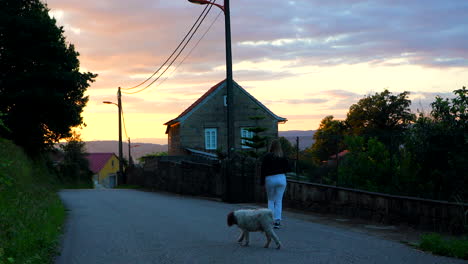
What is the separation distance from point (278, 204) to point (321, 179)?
5749mm

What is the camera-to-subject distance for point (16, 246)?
28.3 ft

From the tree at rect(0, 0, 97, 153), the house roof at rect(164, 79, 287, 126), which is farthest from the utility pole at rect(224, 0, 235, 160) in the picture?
the house roof at rect(164, 79, 287, 126)

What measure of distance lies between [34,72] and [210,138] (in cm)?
2112

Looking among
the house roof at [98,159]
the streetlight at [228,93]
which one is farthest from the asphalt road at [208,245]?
the house roof at [98,159]

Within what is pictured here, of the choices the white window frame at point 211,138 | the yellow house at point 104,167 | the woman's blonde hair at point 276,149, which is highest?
the white window frame at point 211,138

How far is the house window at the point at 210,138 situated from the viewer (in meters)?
51.4

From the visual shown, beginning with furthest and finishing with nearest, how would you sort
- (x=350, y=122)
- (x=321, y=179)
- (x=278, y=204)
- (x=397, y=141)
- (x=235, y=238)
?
(x=350, y=122) → (x=321, y=179) → (x=397, y=141) → (x=278, y=204) → (x=235, y=238)

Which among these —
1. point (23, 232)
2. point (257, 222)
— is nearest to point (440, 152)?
point (257, 222)

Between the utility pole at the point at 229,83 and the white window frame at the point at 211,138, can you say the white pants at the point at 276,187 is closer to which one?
the utility pole at the point at 229,83

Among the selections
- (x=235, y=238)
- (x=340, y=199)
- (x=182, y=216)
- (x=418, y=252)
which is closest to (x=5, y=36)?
(x=182, y=216)

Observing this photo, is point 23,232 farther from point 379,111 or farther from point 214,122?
point 379,111

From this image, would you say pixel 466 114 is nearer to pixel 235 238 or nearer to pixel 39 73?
pixel 235 238

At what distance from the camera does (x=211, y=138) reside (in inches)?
2035

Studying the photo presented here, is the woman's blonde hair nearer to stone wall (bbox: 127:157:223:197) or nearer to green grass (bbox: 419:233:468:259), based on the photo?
green grass (bbox: 419:233:468:259)
